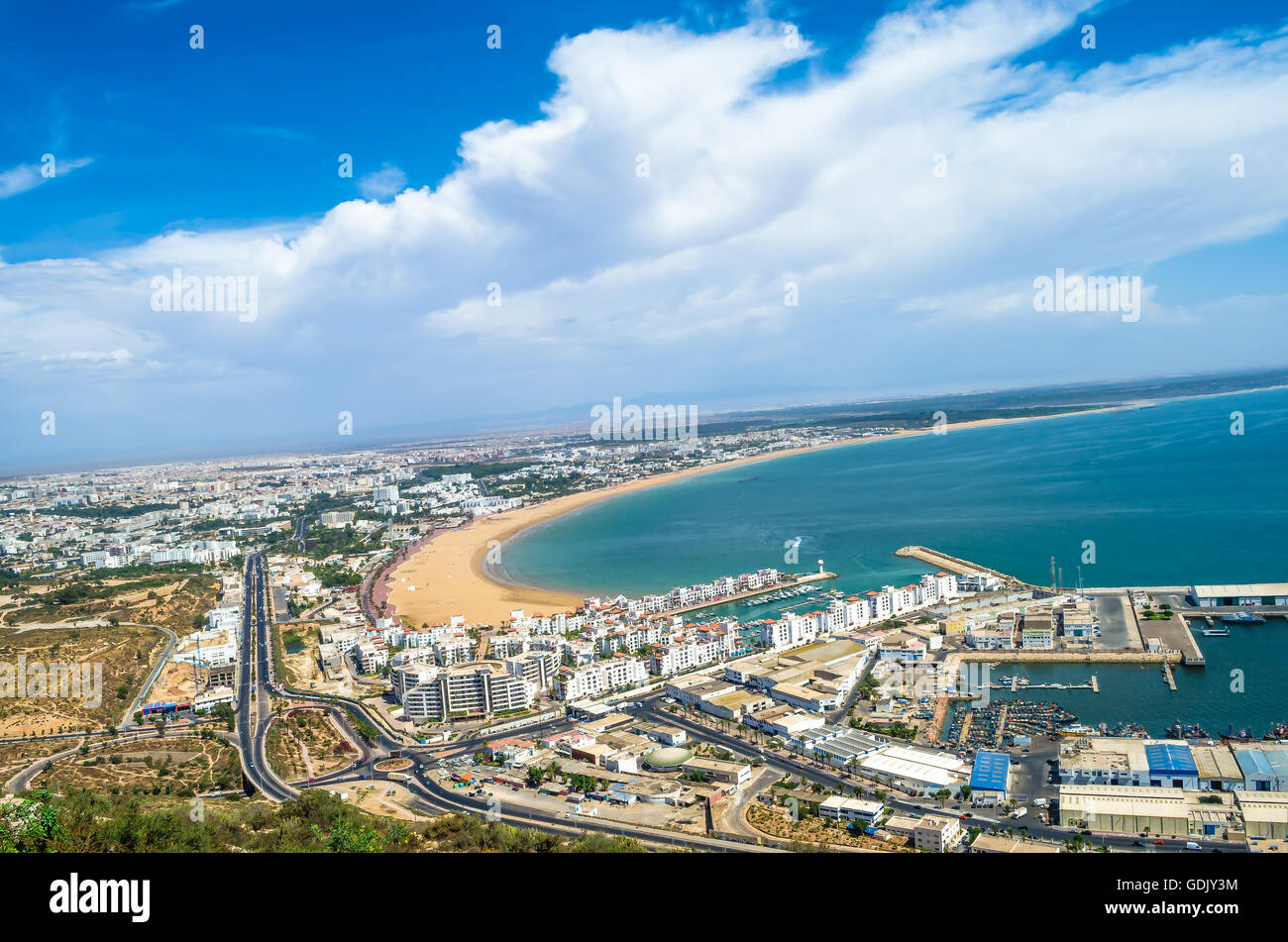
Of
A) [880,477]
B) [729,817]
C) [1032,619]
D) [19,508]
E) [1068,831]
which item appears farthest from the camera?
[19,508]

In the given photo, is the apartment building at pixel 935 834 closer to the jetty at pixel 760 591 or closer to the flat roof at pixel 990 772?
the flat roof at pixel 990 772

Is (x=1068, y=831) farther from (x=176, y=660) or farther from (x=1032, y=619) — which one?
(x=176, y=660)

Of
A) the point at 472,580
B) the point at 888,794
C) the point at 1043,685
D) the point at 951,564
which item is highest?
the point at 951,564

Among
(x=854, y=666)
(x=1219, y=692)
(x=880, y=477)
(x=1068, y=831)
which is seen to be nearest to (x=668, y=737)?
(x=854, y=666)

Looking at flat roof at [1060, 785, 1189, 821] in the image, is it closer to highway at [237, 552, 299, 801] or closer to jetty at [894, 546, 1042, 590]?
highway at [237, 552, 299, 801]

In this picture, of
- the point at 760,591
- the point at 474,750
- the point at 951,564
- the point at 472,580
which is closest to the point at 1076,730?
the point at 474,750

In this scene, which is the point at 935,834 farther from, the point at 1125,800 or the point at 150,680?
the point at 150,680
